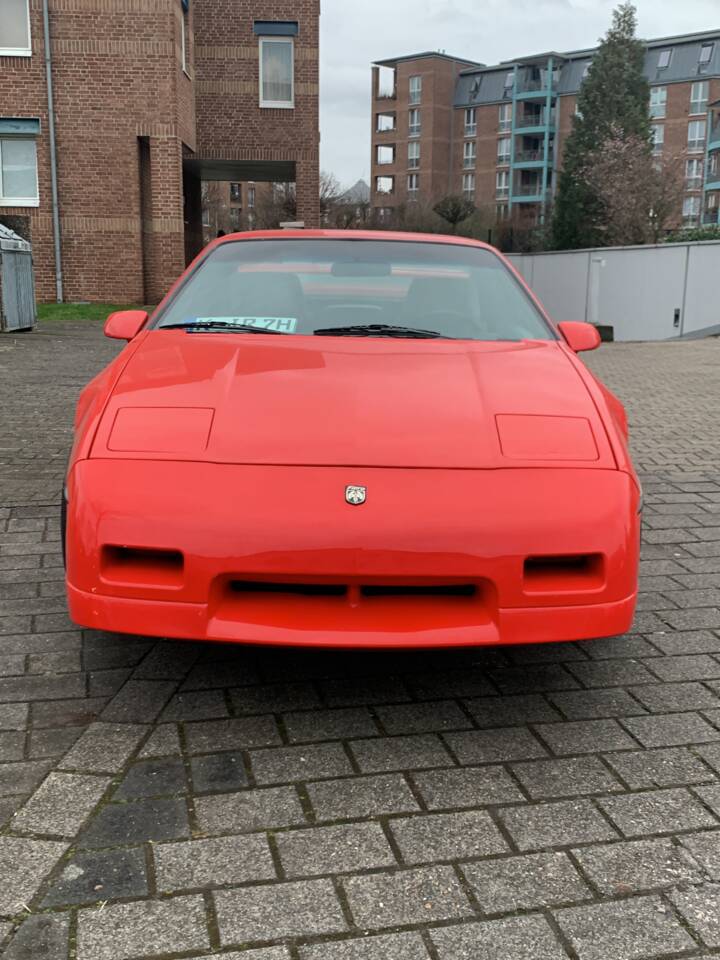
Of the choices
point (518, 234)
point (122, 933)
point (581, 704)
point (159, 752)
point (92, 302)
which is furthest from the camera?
point (518, 234)

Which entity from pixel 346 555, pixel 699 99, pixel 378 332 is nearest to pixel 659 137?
pixel 699 99

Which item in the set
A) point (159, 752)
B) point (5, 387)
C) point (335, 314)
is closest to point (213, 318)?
point (335, 314)

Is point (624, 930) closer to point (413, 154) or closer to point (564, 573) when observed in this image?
point (564, 573)

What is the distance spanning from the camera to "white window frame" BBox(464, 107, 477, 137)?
8844 cm

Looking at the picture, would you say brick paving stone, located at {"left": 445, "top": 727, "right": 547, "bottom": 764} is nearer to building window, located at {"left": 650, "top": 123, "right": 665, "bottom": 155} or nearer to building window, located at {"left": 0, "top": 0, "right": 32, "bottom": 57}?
building window, located at {"left": 0, "top": 0, "right": 32, "bottom": 57}

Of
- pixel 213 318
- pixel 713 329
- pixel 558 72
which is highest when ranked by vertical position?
pixel 558 72

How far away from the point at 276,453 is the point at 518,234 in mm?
63433

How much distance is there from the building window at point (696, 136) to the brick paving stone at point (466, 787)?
86658 millimetres

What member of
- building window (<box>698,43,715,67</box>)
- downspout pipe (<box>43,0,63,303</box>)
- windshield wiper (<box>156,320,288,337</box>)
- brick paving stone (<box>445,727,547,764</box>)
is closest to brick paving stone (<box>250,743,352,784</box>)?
brick paving stone (<box>445,727,547,764</box>)

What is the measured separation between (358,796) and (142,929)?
702 mm

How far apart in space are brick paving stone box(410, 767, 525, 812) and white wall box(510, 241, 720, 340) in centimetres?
2078

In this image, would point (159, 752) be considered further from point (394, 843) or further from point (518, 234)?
point (518, 234)

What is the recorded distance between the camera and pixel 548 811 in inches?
97.0

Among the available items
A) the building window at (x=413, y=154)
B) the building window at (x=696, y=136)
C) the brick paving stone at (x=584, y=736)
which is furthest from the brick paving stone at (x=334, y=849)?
the building window at (x=413, y=154)
